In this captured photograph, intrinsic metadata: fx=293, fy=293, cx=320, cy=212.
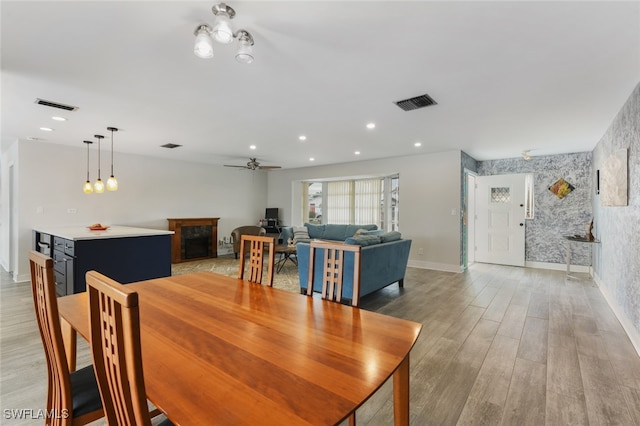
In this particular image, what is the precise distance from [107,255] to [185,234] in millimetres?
3298

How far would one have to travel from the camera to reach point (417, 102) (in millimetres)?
3117

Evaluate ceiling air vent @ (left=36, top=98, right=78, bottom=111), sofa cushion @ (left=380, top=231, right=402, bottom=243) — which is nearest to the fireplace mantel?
ceiling air vent @ (left=36, top=98, right=78, bottom=111)

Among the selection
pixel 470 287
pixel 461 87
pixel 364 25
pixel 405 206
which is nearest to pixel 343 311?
Result: pixel 364 25

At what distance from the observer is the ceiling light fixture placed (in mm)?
1671

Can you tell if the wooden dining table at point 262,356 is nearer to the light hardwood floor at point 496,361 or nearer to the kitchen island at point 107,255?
the light hardwood floor at point 496,361

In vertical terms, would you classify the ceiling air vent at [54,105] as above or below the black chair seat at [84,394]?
above

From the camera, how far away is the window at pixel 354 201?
23.7ft

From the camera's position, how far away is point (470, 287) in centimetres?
466

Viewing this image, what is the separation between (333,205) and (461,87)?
5817 millimetres

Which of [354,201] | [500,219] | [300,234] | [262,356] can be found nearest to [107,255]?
[262,356]

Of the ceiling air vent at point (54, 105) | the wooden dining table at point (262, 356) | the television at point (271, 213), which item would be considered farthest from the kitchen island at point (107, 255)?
the television at point (271, 213)

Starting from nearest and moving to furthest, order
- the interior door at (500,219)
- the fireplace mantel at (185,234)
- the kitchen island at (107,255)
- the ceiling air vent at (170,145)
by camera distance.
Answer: the kitchen island at (107,255) → the ceiling air vent at (170,145) → the interior door at (500,219) → the fireplace mantel at (185,234)

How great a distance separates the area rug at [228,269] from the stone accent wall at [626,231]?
379 centimetres

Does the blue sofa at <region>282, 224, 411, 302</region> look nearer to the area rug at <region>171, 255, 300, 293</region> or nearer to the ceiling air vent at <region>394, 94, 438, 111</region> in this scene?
the area rug at <region>171, 255, 300, 293</region>
